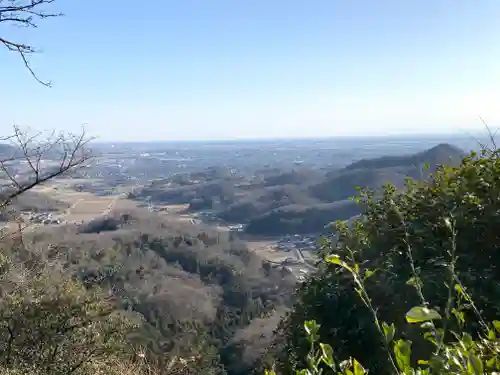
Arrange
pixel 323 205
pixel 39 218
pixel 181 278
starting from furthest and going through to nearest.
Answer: pixel 323 205, pixel 181 278, pixel 39 218

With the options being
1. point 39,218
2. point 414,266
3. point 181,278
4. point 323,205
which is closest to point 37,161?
point 414,266

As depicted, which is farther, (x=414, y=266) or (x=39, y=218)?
(x=39, y=218)

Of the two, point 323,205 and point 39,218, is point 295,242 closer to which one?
point 323,205

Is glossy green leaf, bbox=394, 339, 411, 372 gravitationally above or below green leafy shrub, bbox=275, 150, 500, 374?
above

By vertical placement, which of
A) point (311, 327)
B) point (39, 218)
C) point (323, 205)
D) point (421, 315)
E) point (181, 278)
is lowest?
point (181, 278)

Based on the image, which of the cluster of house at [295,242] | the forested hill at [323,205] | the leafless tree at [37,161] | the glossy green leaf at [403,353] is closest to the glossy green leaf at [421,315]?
the glossy green leaf at [403,353]

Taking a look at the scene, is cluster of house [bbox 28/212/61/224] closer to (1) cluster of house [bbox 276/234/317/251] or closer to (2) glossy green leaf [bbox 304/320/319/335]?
(2) glossy green leaf [bbox 304/320/319/335]

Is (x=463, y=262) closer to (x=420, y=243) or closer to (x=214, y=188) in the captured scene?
(x=420, y=243)

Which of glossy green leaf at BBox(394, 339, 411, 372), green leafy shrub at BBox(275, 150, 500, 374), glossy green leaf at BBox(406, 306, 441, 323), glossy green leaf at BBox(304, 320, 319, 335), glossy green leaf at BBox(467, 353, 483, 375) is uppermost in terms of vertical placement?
glossy green leaf at BBox(406, 306, 441, 323)

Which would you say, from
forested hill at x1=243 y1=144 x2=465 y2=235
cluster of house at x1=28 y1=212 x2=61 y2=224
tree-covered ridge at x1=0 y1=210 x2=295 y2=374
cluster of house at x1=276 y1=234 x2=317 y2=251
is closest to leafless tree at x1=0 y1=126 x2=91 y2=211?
cluster of house at x1=28 y1=212 x2=61 y2=224

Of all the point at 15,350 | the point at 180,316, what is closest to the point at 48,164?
the point at 15,350

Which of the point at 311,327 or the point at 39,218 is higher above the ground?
the point at 311,327
